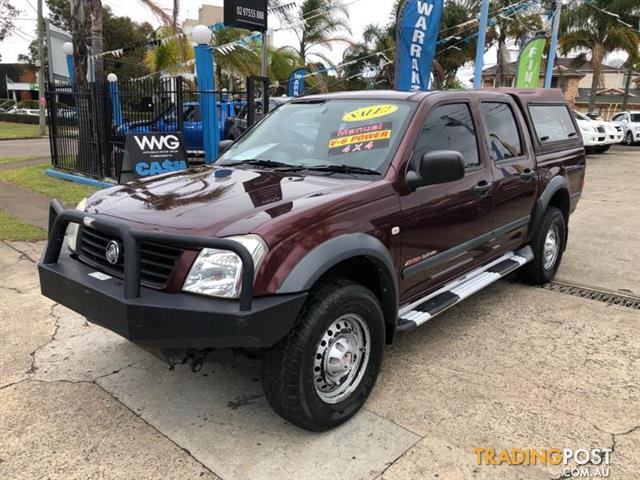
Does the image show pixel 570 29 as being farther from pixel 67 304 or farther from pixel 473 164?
pixel 67 304

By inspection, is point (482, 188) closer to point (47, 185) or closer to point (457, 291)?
point (457, 291)

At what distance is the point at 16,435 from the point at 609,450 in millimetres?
3115

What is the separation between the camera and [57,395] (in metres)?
3.30

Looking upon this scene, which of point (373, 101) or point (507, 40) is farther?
point (507, 40)

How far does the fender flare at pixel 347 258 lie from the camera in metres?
2.59

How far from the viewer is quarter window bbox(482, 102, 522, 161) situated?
4383 millimetres

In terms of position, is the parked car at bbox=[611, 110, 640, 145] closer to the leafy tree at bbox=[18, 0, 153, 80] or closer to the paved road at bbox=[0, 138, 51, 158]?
the paved road at bbox=[0, 138, 51, 158]

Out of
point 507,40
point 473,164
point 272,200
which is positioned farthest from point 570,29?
point 272,200

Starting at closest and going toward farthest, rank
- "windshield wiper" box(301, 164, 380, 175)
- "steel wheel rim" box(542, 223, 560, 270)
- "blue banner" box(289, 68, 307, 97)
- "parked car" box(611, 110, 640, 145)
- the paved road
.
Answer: "windshield wiper" box(301, 164, 380, 175) < "steel wheel rim" box(542, 223, 560, 270) < the paved road < "blue banner" box(289, 68, 307, 97) < "parked car" box(611, 110, 640, 145)

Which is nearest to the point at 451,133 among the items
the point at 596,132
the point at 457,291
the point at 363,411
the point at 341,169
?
the point at 341,169

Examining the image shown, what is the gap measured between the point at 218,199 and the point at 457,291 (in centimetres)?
195

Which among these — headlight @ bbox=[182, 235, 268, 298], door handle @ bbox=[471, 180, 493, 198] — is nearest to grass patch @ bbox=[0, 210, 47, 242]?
headlight @ bbox=[182, 235, 268, 298]

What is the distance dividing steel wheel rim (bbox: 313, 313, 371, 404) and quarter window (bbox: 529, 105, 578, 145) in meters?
3.09

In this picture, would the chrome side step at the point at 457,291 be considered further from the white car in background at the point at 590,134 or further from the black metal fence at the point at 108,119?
the white car in background at the point at 590,134
